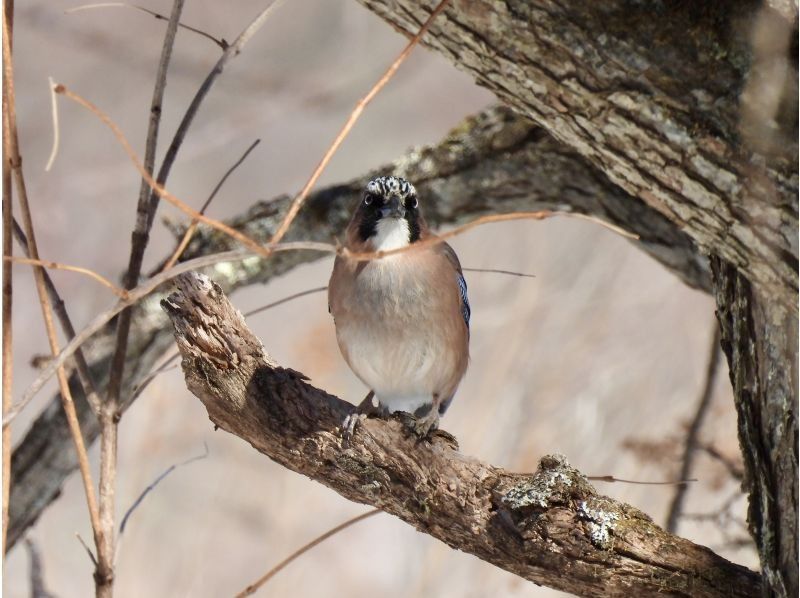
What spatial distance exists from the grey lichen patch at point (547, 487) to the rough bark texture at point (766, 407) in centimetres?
47

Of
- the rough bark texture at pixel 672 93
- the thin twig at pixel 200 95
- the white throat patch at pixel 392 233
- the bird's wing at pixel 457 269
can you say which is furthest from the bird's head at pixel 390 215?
the rough bark texture at pixel 672 93

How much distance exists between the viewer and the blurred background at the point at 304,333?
5.00 meters

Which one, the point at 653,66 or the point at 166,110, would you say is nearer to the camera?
the point at 653,66

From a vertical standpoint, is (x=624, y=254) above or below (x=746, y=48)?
above

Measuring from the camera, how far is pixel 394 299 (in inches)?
130

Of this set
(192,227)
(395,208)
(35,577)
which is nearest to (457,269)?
(395,208)

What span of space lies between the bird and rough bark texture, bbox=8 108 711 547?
1.88ft

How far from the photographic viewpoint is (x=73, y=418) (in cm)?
248

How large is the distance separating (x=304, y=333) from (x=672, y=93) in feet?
14.1

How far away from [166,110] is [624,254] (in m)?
4.27

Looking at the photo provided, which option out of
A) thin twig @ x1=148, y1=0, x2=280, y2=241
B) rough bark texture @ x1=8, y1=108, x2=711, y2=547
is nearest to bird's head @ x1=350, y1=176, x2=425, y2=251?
rough bark texture @ x1=8, y1=108, x2=711, y2=547

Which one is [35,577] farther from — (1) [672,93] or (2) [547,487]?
(1) [672,93]

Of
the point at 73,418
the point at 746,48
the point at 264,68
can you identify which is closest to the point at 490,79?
the point at 746,48

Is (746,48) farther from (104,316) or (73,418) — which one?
(73,418)
